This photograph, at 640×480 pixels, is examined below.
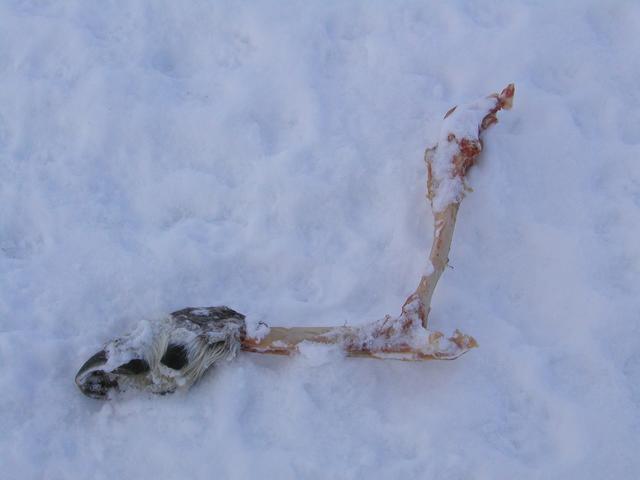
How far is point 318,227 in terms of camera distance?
2766 mm

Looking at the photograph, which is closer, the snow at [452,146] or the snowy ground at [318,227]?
the snowy ground at [318,227]

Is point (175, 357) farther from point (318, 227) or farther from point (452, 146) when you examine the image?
point (452, 146)

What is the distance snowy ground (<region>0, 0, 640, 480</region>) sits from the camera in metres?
2.21

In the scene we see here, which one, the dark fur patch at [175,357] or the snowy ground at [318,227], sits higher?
the snowy ground at [318,227]

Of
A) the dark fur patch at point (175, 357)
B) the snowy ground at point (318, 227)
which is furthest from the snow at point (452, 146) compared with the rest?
the dark fur patch at point (175, 357)

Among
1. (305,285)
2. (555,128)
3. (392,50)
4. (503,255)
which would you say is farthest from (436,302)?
(392,50)

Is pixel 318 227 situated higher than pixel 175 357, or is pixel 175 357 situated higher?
pixel 318 227

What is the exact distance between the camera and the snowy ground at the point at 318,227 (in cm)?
221

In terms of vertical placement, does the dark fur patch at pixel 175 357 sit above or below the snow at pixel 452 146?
below

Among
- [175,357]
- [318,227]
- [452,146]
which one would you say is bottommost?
[175,357]

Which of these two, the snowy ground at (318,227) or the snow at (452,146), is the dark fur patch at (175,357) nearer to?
the snowy ground at (318,227)

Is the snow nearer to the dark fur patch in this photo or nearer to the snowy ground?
the snowy ground

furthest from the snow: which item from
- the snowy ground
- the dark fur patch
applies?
the dark fur patch

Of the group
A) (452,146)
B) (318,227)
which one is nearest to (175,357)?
(318,227)
